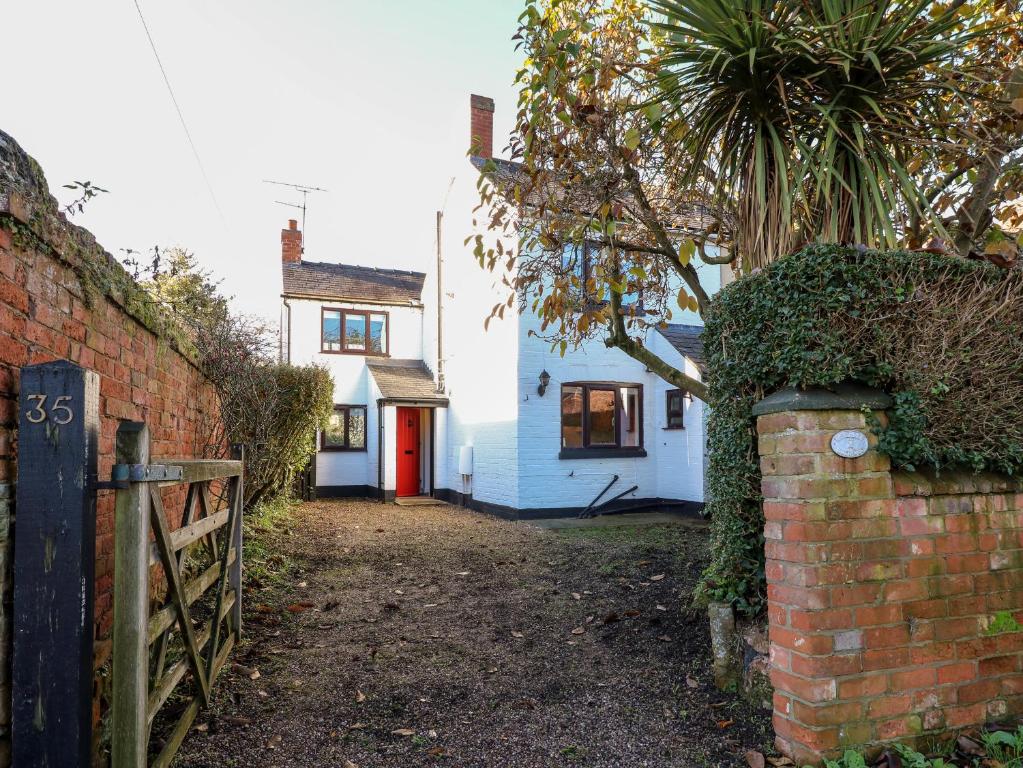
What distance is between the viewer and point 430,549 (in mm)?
7844

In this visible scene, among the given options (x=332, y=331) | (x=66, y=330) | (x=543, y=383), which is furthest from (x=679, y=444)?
(x=66, y=330)

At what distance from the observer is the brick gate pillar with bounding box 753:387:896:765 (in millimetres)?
2486

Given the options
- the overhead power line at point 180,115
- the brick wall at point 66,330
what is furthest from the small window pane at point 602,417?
the brick wall at point 66,330

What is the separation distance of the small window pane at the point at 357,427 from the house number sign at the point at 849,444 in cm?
1453

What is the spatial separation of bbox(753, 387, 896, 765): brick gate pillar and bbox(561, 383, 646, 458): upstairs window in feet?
28.9

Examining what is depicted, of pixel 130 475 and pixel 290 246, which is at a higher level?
pixel 290 246

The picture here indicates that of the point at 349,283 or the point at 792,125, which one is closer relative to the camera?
the point at 792,125

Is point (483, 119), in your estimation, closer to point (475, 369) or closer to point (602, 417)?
point (475, 369)

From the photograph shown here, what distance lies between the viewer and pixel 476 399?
42.6 ft

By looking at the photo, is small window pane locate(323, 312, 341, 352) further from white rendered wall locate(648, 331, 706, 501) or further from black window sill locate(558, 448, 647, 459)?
white rendered wall locate(648, 331, 706, 501)

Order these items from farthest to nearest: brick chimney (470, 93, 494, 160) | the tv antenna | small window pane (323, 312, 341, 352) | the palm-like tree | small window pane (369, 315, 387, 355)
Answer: the tv antenna → small window pane (369, 315, 387, 355) → small window pane (323, 312, 341, 352) → brick chimney (470, 93, 494, 160) → the palm-like tree

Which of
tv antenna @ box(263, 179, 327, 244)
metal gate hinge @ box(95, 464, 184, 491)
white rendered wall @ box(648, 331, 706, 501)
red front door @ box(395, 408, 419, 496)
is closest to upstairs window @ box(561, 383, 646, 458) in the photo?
white rendered wall @ box(648, 331, 706, 501)

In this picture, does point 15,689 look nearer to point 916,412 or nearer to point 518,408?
point 916,412

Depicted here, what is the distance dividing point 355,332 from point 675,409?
8.97 metres
